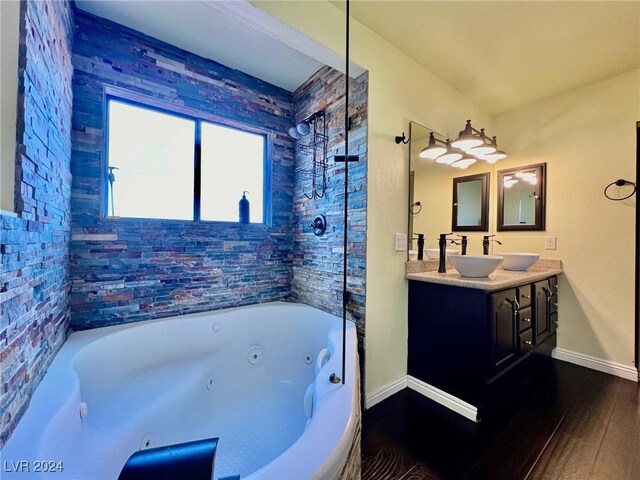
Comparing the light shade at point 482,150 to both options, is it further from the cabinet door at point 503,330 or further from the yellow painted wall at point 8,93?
the yellow painted wall at point 8,93

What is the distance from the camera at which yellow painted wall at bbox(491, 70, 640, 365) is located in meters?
2.09

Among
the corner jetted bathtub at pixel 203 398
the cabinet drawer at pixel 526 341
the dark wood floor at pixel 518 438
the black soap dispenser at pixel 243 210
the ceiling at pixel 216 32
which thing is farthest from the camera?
the black soap dispenser at pixel 243 210

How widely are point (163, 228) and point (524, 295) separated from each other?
2.77 metres

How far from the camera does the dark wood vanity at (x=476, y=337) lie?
158 centimetres

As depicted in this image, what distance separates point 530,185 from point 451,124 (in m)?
1.09

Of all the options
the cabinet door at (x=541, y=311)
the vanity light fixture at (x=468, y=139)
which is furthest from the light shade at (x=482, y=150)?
the cabinet door at (x=541, y=311)

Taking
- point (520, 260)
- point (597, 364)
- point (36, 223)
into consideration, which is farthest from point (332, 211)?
point (597, 364)

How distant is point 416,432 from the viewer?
4.97 ft

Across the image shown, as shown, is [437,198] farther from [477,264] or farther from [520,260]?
[520,260]

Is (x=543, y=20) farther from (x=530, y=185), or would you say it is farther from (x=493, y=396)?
(x=493, y=396)

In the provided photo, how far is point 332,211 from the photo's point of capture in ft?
6.73

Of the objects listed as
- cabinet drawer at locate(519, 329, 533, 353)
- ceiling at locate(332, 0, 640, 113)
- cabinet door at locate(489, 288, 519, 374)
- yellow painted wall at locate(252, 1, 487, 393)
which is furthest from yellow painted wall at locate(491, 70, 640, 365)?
yellow painted wall at locate(252, 1, 487, 393)

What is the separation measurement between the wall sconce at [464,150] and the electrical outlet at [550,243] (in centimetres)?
94

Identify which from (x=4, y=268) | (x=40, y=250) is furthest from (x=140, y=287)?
(x=4, y=268)
